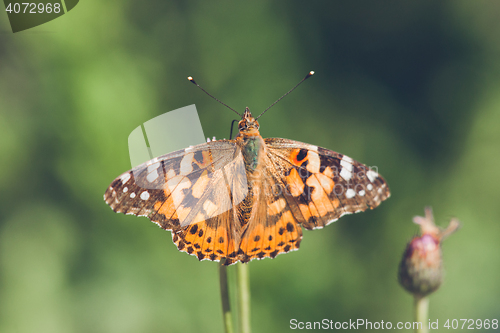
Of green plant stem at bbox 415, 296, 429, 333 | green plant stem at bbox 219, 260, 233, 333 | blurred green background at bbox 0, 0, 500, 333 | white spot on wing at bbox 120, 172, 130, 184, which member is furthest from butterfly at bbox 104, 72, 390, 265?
blurred green background at bbox 0, 0, 500, 333

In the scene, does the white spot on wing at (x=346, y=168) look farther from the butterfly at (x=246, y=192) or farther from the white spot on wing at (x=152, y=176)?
the white spot on wing at (x=152, y=176)

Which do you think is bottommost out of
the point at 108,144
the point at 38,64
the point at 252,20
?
the point at 108,144

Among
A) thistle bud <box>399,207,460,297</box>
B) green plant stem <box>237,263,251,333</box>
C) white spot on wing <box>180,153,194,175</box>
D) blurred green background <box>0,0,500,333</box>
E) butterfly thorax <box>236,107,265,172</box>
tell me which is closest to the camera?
green plant stem <box>237,263,251,333</box>

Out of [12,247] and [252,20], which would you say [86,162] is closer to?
[12,247]

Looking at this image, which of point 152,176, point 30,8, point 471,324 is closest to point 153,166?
point 152,176

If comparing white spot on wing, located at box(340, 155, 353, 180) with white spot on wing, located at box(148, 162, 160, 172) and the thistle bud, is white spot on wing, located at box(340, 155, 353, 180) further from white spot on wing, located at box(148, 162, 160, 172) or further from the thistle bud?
white spot on wing, located at box(148, 162, 160, 172)

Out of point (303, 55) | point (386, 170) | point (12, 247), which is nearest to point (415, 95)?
point (386, 170)

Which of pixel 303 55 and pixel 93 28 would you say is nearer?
pixel 93 28
